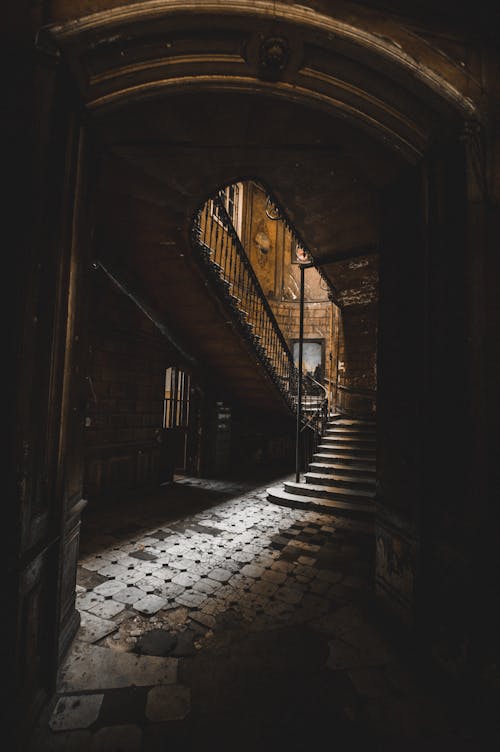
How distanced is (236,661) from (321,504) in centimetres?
433

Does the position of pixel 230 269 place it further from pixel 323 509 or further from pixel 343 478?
pixel 323 509

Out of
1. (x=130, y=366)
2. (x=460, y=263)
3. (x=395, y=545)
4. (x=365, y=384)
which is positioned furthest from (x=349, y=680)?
(x=365, y=384)

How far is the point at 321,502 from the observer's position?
6809 millimetres

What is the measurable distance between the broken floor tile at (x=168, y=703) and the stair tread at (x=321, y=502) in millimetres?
4508

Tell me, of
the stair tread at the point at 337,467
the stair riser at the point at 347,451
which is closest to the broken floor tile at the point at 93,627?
the stair tread at the point at 337,467

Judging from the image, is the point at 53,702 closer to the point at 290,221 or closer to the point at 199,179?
the point at 199,179

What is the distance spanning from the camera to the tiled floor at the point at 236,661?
6.71 feet

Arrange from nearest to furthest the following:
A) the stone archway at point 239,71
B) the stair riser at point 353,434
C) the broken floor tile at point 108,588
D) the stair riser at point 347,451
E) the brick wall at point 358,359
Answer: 1. the stone archway at point 239,71
2. the broken floor tile at point 108,588
3. the stair riser at point 347,451
4. the stair riser at point 353,434
5. the brick wall at point 358,359

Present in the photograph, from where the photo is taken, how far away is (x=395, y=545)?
3.01 m

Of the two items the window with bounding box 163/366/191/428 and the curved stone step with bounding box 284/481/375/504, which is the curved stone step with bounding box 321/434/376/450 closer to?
the curved stone step with bounding box 284/481/375/504

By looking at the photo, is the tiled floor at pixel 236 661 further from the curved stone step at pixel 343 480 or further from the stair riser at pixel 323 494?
the curved stone step at pixel 343 480

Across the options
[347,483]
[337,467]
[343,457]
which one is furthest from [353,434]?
[347,483]

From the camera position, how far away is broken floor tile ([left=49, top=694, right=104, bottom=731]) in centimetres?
208

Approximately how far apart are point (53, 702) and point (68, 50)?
13.8ft
